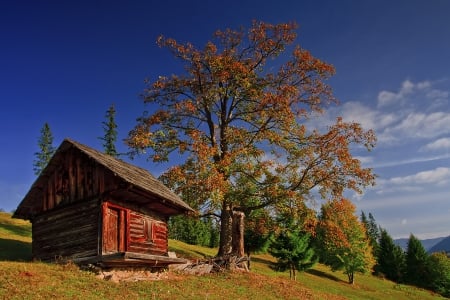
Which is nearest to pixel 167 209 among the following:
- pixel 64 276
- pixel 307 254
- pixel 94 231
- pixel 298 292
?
pixel 94 231

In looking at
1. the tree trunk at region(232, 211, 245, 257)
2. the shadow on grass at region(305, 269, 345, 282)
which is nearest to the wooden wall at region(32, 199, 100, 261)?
the tree trunk at region(232, 211, 245, 257)

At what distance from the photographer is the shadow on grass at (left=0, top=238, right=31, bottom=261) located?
24.6 metres

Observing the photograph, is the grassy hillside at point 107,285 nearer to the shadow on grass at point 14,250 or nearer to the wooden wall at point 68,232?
the shadow on grass at point 14,250

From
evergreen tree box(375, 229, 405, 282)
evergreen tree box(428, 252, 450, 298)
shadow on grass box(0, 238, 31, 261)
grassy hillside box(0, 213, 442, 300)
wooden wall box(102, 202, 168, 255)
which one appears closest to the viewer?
grassy hillside box(0, 213, 442, 300)

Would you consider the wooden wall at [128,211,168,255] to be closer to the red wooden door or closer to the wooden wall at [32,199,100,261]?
the red wooden door

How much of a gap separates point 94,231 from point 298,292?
1362cm

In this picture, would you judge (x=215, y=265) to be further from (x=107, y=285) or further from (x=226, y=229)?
(x=107, y=285)

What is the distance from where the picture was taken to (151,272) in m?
22.7

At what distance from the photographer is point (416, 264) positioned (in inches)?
3100

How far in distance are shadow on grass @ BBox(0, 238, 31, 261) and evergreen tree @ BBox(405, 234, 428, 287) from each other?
6975cm

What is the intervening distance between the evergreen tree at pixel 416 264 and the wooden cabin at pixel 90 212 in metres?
68.7

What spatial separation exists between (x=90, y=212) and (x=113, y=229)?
1351 millimetres

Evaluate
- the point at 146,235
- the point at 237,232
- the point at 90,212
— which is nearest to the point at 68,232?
the point at 90,212

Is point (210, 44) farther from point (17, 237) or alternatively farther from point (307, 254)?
point (307, 254)
